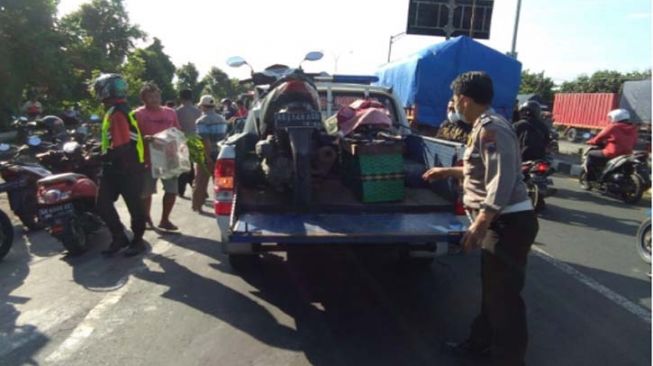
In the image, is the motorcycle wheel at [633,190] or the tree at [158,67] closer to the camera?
the motorcycle wheel at [633,190]

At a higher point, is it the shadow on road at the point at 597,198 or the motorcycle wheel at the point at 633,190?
the motorcycle wheel at the point at 633,190

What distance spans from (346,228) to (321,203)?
54 cm

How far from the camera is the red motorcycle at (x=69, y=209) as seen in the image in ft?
18.0

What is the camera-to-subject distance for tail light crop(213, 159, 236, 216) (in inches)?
162

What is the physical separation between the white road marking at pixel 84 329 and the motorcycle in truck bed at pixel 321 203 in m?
1.08

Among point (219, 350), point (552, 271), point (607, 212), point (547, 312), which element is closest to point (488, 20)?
point (607, 212)

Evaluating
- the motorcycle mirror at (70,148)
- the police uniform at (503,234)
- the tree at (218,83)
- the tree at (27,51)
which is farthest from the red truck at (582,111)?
the tree at (218,83)

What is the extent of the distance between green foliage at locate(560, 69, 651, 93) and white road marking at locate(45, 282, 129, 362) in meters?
39.3

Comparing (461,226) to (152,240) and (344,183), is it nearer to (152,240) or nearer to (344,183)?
(344,183)

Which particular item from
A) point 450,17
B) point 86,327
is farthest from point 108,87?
point 450,17

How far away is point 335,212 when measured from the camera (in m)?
4.16

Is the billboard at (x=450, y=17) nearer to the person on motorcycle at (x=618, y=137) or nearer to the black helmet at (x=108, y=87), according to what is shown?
the person on motorcycle at (x=618, y=137)

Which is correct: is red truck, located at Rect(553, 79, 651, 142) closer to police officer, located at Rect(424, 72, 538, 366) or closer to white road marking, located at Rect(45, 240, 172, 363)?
police officer, located at Rect(424, 72, 538, 366)

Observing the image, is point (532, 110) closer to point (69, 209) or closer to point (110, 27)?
point (69, 209)
